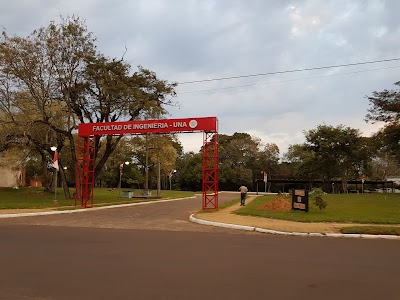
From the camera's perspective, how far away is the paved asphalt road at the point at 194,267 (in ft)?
19.5

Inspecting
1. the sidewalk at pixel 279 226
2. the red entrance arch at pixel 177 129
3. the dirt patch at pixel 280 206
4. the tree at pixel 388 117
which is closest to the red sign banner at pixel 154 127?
the red entrance arch at pixel 177 129

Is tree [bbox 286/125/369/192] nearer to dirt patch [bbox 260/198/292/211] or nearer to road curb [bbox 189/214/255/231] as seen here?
dirt patch [bbox 260/198/292/211]

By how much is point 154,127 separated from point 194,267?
54.5 feet

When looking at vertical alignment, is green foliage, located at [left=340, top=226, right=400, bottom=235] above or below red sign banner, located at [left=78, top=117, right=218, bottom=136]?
below

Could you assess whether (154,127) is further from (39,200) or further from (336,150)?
(336,150)

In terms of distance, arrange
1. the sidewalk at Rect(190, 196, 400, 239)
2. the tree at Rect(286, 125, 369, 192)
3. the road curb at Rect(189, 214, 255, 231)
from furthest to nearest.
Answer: the tree at Rect(286, 125, 369, 192) < the road curb at Rect(189, 214, 255, 231) < the sidewalk at Rect(190, 196, 400, 239)

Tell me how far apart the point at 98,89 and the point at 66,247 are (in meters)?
22.7

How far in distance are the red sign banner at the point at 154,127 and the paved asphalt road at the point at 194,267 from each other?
10680mm

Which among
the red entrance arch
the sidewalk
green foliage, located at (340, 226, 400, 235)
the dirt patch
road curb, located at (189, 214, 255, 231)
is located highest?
the red entrance arch

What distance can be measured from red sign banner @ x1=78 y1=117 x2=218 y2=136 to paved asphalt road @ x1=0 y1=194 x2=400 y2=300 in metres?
10.7

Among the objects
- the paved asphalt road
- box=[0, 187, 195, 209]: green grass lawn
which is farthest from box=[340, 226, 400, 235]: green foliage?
box=[0, 187, 195, 209]: green grass lawn

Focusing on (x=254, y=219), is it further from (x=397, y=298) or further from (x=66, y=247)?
(x=397, y=298)

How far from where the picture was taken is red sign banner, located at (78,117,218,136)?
73.7 ft

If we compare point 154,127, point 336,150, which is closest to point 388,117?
point 336,150
